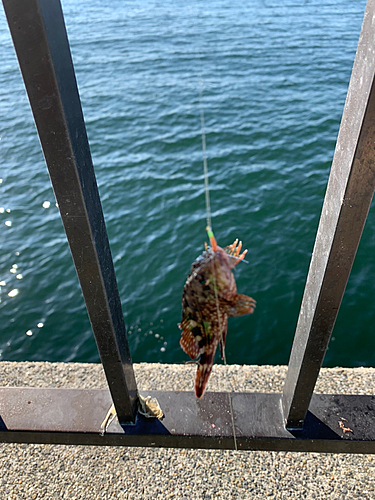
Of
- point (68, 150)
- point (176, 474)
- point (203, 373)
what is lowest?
point (176, 474)

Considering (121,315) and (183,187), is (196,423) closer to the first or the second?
(121,315)

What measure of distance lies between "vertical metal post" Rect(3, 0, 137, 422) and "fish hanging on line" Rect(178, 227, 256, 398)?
0.83 m

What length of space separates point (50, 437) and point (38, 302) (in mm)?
4849

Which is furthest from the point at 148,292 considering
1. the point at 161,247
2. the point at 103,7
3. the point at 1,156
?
the point at 103,7

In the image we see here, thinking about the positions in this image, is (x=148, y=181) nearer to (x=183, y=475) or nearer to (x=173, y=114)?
(x=173, y=114)

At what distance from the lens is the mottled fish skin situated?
172 cm

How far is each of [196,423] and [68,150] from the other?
7.78 feet

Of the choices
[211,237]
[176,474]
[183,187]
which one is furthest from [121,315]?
[183,187]

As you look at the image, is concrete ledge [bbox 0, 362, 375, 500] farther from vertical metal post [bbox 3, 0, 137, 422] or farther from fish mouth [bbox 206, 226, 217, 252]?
fish mouth [bbox 206, 226, 217, 252]

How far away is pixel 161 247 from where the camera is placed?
8.61 metres

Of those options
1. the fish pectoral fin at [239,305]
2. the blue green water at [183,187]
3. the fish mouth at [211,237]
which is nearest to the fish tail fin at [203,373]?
the fish pectoral fin at [239,305]

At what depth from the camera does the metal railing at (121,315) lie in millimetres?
1816

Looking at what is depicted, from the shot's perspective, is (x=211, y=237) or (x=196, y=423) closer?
(x=211, y=237)

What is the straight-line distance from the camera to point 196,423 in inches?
128
